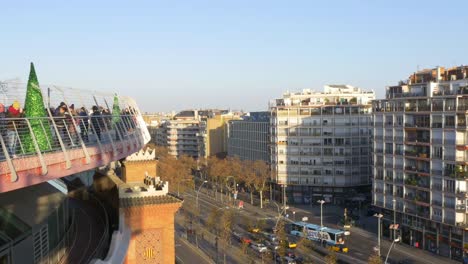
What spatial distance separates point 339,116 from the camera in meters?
86.0

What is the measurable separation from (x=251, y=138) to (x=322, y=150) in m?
27.8

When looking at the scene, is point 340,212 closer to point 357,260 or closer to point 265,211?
point 265,211

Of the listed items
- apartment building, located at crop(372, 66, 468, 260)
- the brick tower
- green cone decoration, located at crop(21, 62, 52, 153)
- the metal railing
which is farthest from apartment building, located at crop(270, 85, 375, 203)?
green cone decoration, located at crop(21, 62, 52, 153)

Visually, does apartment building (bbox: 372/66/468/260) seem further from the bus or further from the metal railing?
the metal railing

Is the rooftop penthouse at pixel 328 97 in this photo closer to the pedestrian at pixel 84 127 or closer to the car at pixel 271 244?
the car at pixel 271 244

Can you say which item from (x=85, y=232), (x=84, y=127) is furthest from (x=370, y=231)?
(x=84, y=127)

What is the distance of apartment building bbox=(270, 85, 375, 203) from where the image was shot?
85312 millimetres

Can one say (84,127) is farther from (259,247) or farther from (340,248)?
(340,248)

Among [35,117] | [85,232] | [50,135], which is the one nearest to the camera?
[35,117]

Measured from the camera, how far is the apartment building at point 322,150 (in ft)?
280

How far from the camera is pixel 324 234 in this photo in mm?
61844

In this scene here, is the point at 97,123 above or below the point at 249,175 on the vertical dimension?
above

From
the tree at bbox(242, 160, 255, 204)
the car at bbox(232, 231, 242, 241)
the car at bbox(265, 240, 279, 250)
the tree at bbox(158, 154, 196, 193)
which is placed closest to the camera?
the car at bbox(265, 240, 279, 250)

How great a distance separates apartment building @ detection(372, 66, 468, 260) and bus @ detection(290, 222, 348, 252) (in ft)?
20.8
